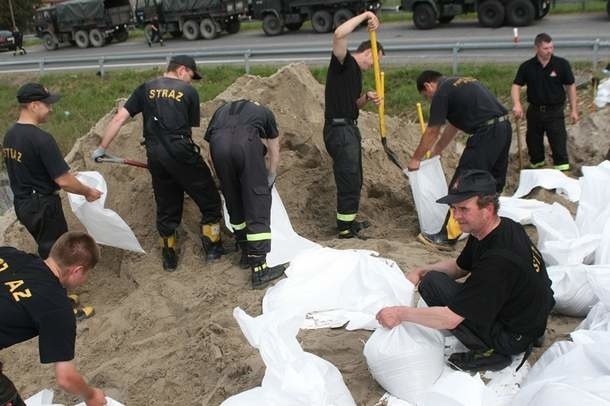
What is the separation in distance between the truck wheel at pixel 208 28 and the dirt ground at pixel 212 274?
47.0ft

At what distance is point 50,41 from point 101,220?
22.1 metres

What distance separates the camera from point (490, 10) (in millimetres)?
15117

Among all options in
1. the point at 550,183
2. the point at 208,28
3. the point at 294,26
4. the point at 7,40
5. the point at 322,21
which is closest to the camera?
the point at 550,183

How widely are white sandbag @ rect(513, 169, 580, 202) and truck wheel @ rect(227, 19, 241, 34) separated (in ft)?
55.7

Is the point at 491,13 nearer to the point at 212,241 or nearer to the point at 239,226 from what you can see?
the point at 212,241

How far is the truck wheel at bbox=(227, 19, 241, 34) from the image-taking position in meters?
21.3

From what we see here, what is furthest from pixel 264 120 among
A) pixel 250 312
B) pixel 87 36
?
pixel 87 36

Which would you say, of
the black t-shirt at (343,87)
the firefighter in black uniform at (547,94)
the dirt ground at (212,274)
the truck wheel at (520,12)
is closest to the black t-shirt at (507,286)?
the dirt ground at (212,274)

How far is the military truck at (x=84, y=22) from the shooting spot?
22.9m

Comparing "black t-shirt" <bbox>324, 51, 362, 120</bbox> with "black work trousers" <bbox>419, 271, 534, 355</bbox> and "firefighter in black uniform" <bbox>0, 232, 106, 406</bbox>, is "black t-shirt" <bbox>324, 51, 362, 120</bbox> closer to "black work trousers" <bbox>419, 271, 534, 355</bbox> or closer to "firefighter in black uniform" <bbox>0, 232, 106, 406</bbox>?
"black work trousers" <bbox>419, 271, 534, 355</bbox>

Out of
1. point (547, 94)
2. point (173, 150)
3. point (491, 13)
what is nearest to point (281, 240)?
point (173, 150)

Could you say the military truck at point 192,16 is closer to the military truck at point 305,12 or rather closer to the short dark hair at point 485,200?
the military truck at point 305,12

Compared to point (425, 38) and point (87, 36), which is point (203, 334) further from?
point (87, 36)

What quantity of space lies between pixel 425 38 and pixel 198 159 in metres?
11.7
